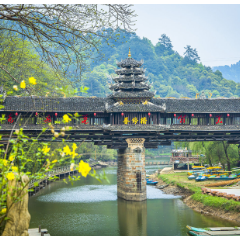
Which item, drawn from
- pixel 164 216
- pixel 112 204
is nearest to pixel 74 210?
pixel 112 204

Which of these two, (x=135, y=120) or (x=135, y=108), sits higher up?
(x=135, y=108)

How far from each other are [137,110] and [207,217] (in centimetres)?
873

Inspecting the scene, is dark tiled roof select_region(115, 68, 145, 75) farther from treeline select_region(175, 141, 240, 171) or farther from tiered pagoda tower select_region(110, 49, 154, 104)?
treeline select_region(175, 141, 240, 171)

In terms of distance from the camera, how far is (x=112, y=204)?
20531 millimetres

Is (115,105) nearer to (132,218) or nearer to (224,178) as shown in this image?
(132,218)

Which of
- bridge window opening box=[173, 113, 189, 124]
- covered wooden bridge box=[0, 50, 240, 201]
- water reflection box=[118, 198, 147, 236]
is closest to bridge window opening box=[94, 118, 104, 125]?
covered wooden bridge box=[0, 50, 240, 201]

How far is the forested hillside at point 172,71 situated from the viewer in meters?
101

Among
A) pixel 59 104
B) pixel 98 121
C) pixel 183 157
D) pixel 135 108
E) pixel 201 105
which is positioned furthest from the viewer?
pixel 183 157

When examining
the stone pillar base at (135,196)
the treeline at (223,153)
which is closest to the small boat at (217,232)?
the stone pillar base at (135,196)

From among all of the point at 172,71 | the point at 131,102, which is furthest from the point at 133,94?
the point at 172,71

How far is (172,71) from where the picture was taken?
112 m

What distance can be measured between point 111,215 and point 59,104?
9174mm

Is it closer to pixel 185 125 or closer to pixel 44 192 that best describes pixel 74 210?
pixel 44 192

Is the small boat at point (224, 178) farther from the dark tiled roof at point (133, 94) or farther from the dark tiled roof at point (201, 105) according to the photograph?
the dark tiled roof at point (133, 94)
